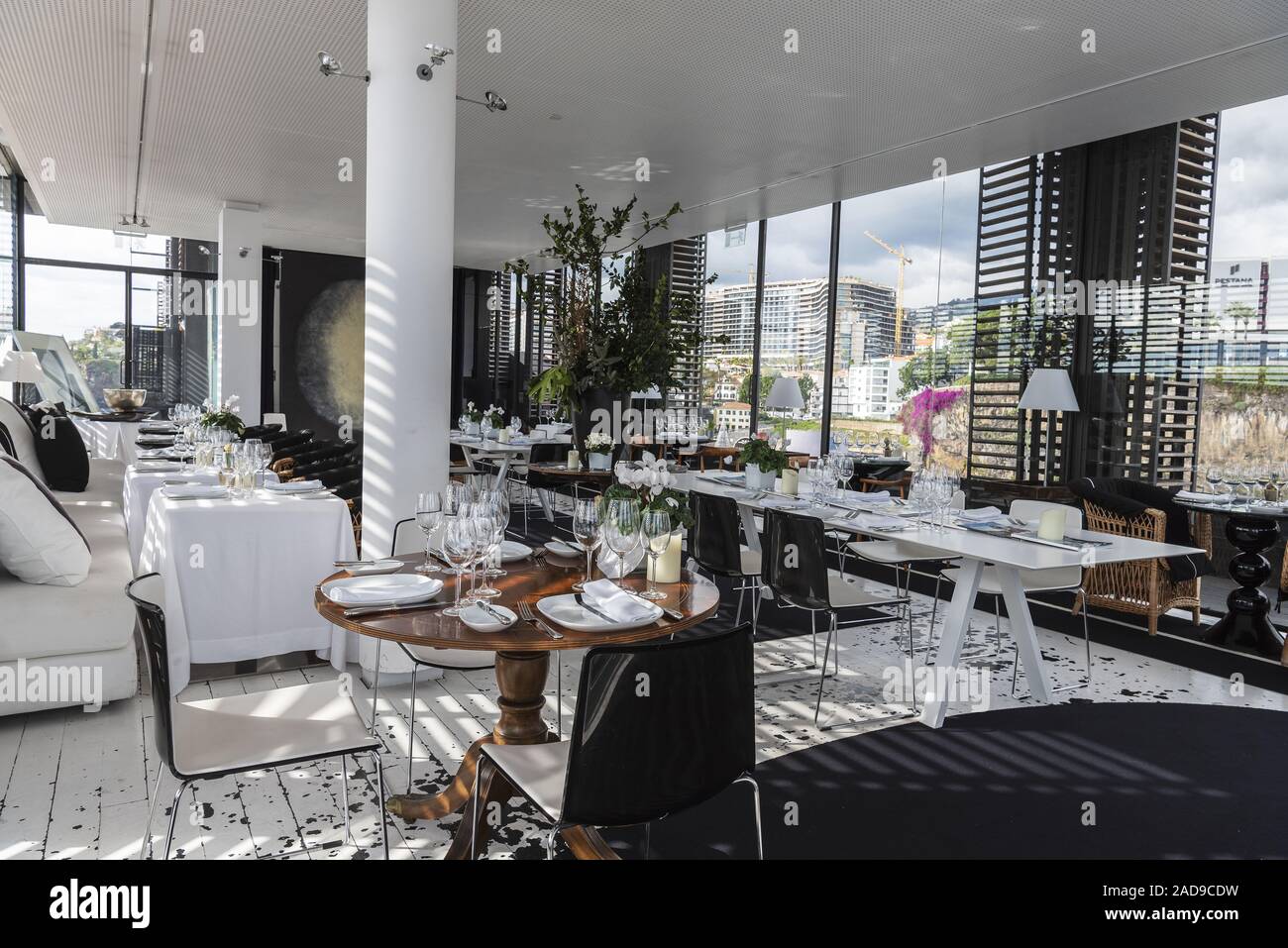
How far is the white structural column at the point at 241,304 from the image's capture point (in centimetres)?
1012

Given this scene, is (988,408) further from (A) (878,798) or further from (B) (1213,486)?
(A) (878,798)

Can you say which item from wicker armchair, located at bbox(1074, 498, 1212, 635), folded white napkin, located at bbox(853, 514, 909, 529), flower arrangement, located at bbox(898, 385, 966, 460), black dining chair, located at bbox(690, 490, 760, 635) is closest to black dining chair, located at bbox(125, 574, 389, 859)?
black dining chair, located at bbox(690, 490, 760, 635)

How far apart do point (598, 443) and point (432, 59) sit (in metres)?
2.97

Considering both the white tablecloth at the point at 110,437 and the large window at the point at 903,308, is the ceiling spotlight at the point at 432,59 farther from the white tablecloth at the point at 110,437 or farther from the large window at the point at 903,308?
the white tablecloth at the point at 110,437

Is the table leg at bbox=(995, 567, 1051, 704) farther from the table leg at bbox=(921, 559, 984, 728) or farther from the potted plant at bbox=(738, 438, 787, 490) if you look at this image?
the potted plant at bbox=(738, 438, 787, 490)

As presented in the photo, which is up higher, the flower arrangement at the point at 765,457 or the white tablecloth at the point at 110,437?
the flower arrangement at the point at 765,457

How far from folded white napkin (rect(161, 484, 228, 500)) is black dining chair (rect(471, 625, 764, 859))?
3030 mm

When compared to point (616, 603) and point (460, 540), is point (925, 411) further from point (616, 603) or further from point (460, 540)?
point (460, 540)

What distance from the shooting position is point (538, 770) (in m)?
2.05

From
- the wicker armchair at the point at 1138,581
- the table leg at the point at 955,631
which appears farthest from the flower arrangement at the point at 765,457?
the wicker armchair at the point at 1138,581

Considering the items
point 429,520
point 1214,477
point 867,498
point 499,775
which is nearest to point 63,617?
point 429,520

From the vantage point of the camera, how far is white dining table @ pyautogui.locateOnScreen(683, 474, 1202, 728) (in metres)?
3.52

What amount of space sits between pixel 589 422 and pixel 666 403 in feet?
17.9

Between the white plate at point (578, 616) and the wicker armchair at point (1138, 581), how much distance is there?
12.7ft
